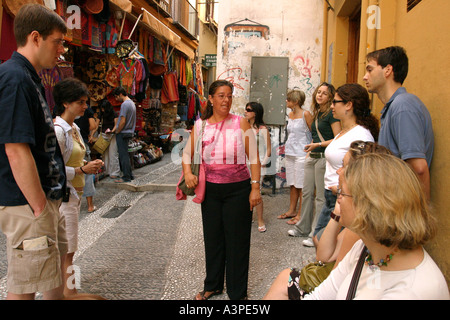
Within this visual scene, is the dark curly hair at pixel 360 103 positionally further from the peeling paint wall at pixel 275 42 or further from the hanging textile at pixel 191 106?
the hanging textile at pixel 191 106

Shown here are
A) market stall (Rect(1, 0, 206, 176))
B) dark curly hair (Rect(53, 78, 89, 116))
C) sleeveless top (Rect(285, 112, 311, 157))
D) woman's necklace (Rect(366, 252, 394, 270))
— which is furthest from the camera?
market stall (Rect(1, 0, 206, 176))

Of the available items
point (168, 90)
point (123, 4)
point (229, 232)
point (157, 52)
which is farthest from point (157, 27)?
point (229, 232)

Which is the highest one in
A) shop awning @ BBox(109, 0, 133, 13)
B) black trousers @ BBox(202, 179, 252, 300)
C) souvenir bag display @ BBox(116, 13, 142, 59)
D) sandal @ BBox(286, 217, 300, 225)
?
shop awning @ BBox(109, 0, 133, 13)

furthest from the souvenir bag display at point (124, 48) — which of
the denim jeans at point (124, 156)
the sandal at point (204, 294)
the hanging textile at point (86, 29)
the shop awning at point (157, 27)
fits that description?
the sandal at point (204, 294)

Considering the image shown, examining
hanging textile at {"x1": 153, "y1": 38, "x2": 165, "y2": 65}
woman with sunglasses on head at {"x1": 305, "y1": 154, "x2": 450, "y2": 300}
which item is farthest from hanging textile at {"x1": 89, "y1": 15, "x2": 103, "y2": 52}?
woman with sunglasses on head at {"x1": 305, "y1": 154, "x2": 450, "y2": 300}

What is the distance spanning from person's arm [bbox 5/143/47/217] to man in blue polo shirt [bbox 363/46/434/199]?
212 centimetres

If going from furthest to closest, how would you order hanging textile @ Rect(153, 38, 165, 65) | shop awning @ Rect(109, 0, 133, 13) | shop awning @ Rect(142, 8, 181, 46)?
hanging textile @ Rect(153, 38, 165, 65) < shop awning @ Rect(142, 8, 181, 46) < shop awning @ Rect(109, 0, 133, 13)

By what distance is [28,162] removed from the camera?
1781 millimetres

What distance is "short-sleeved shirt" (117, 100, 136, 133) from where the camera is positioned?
7371 mm

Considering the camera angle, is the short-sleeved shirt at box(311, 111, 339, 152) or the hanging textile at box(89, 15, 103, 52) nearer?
the short-sleeved shirt at box(311, 111, 339, 152)

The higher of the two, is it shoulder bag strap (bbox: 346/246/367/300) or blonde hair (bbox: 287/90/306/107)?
blonde hair (bbox: 287/90/306/107)

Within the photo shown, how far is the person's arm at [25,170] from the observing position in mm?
1760

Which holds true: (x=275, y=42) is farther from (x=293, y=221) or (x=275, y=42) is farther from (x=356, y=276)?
(x=356, y=276)

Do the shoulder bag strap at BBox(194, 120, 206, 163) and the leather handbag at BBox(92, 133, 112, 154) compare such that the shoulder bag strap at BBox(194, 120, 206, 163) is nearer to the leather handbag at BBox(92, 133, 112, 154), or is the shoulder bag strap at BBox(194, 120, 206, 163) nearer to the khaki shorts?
the khaki shorts
